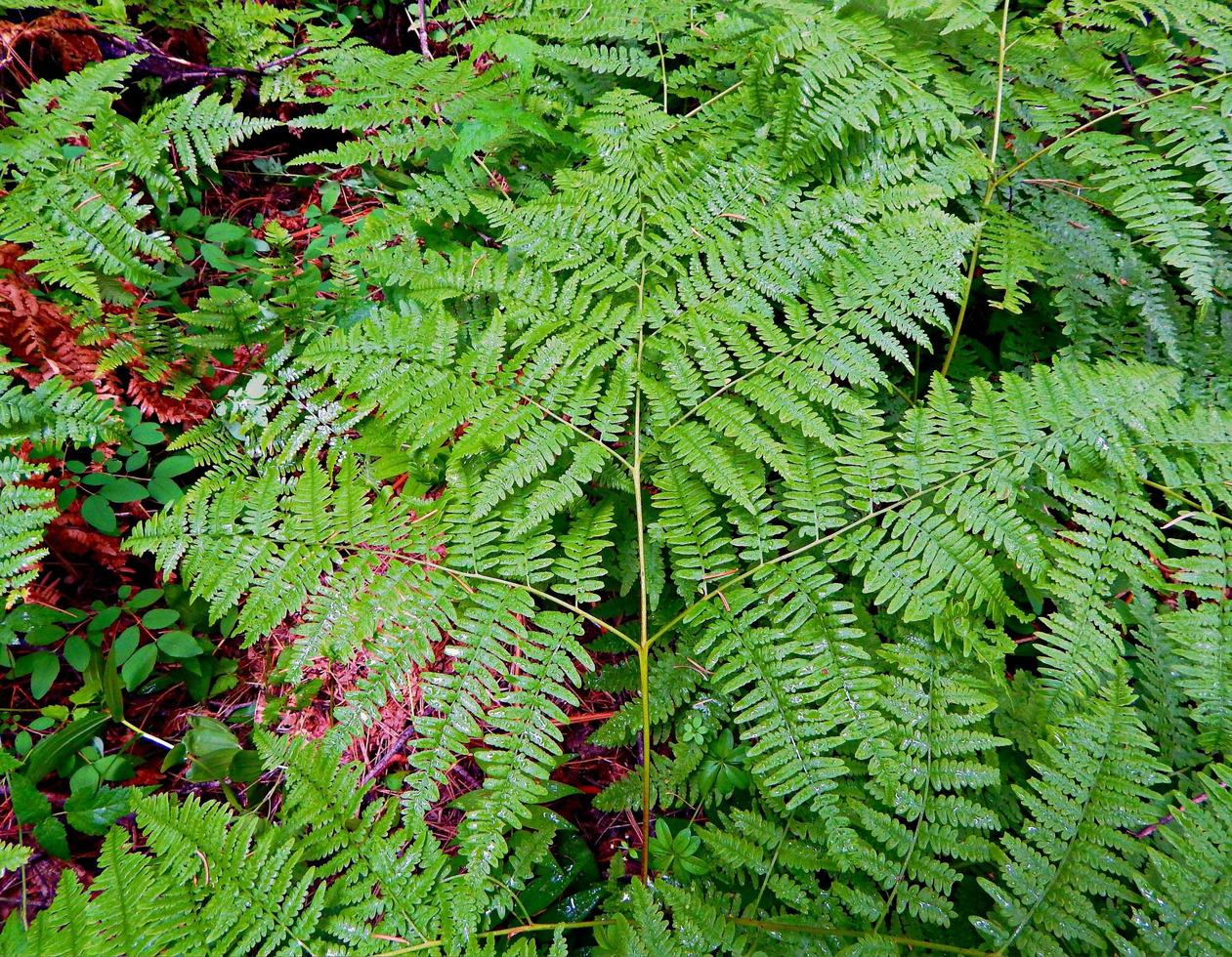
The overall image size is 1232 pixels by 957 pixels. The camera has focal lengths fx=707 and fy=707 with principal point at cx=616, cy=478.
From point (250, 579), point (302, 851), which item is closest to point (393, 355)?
point (250, 579)

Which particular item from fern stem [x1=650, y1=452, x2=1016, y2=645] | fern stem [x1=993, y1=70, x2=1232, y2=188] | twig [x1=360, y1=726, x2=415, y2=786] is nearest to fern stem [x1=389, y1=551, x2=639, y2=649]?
fern stem [x1=650, y1=452, x2=1016, y2=645]

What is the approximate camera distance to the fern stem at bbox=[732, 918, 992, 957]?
1.85m

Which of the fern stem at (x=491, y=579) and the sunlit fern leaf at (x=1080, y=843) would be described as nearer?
the sunlit fern leaf at (x=1080, y=843)

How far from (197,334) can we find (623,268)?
1812mm

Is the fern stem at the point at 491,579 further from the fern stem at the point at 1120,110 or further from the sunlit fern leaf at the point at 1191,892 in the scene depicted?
the fern stem at the point at 1120,110

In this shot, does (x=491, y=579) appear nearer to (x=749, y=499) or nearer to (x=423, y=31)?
(x=749, y=499)

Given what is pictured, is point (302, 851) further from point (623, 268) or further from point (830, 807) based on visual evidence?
point (623, 268)

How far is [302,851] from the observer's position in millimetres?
1896

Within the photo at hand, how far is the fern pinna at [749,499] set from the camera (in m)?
1.92

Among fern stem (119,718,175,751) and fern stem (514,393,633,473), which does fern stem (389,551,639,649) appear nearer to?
fern stem (514,393,633,473)

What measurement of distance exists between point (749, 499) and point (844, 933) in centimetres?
121

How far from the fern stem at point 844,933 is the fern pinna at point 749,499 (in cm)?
1

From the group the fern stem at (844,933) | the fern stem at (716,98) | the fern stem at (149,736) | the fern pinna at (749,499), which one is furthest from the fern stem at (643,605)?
the fern stem at (149,736)

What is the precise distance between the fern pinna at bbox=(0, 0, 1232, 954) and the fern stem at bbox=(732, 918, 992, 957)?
0.01 metres
